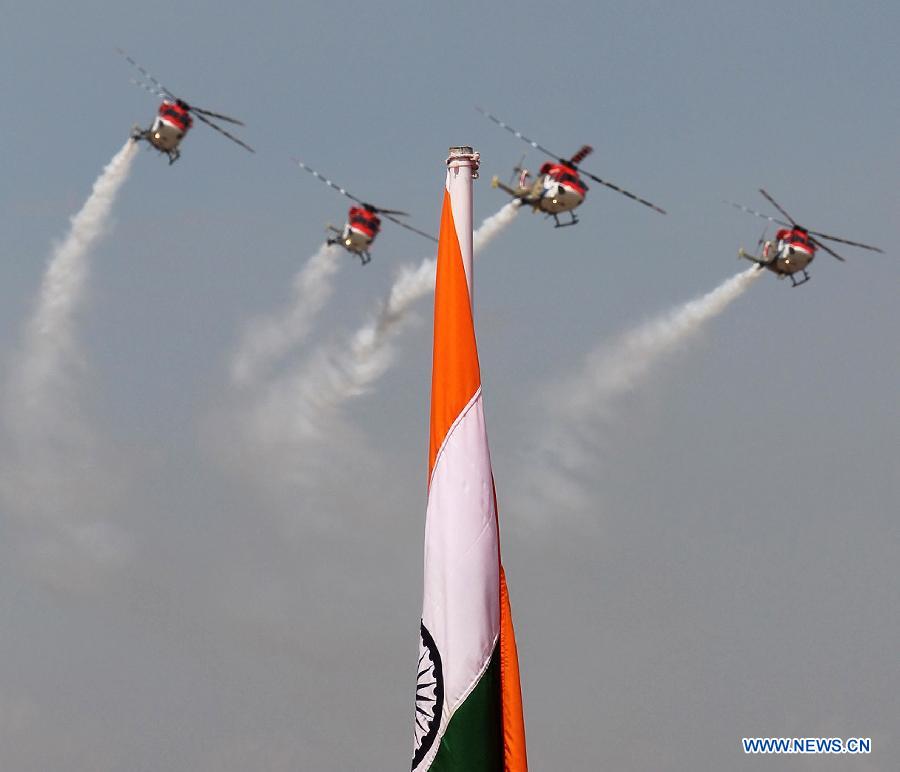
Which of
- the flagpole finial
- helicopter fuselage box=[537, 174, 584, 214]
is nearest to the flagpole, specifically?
the flagpole finial

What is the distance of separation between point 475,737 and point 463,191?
4.90 metres

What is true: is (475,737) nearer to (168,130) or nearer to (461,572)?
(461,572)

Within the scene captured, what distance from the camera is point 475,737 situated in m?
13.7

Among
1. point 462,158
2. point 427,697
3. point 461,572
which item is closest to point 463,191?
point 462,158

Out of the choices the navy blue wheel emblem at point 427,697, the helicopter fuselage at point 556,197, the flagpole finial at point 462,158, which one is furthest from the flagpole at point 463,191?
the helicopter fuselage at point 556,197

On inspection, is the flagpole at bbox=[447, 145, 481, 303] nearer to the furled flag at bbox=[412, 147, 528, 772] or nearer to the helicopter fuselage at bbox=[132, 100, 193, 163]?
the furled flag at bbox=[412, 147, 528, 772]

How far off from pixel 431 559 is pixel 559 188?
75408mm

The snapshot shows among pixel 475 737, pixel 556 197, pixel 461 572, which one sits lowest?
pixel 475 737

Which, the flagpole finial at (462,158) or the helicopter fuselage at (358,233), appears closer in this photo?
the flagpole finial at (462,158)

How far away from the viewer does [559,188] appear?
288ft

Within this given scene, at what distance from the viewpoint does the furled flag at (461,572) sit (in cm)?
1366

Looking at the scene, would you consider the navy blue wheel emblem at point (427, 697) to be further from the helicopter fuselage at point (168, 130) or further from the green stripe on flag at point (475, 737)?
the helicopter fuselage at point (168, 130)

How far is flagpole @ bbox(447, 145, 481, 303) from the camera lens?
14023 mm

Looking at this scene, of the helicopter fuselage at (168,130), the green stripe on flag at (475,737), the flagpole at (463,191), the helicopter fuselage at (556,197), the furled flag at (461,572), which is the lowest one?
the green stripe on flag at (475,737)
